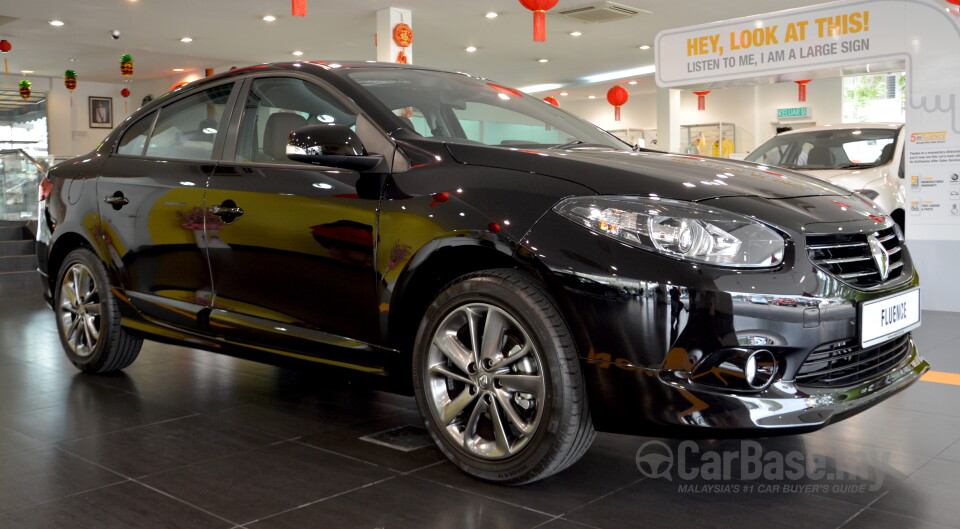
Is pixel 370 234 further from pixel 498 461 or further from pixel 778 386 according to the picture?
pixel 778 386

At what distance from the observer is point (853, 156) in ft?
22.5

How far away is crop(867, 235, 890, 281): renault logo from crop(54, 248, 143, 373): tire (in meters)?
2.83

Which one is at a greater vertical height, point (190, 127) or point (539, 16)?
point (539, 16)

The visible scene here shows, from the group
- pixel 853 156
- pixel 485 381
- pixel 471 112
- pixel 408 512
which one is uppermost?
pixel 853 156

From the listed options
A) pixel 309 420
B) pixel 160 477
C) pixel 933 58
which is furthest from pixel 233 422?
pixel 933 58

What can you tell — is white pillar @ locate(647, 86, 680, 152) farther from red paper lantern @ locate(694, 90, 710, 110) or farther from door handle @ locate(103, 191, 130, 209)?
door handle @ locate(103, 191, 130, 209)

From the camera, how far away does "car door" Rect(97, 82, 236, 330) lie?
118 inches

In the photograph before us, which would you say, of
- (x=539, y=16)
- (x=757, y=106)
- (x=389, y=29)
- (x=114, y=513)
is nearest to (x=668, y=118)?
(x=757, y=106)

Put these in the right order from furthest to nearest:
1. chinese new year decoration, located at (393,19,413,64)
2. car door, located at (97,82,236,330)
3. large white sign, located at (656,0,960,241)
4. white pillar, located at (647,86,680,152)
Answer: white pillar, located at (647,86,680,152) → chinese new year decoration, located at (393,19,413,64) → large white sign, located at (656,0,960,241) → car door, located at (97,82,236,330)

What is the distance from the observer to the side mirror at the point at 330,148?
241cm

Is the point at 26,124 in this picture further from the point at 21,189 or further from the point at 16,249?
the point at 16,249

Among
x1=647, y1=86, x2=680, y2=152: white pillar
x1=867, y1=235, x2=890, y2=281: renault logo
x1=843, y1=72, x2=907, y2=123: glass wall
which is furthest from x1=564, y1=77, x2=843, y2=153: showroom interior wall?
x1=867, y1=235, x2=890, y2=281: renault logo

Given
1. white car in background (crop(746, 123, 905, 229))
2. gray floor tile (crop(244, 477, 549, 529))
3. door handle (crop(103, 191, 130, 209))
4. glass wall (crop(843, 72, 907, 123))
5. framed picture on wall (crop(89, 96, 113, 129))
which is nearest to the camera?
gray floor tile (crop(244, 477, 549, 529))

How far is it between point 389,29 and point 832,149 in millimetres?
6379
